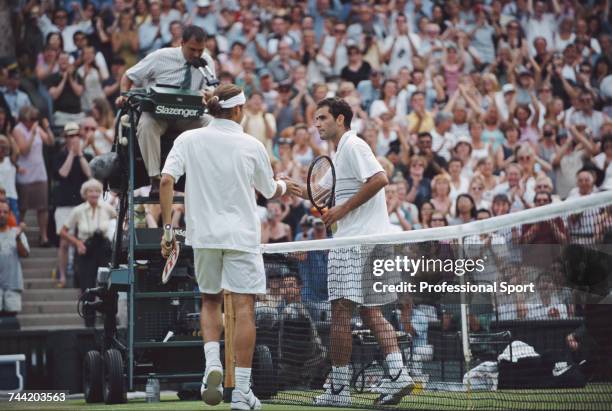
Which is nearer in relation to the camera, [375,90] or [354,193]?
[354,193]

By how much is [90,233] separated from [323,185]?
5984 mm

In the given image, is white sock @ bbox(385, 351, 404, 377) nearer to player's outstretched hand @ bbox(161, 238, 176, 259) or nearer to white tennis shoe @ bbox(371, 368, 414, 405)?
white tennis shoe @ bbox(371, 368, 414, 405)

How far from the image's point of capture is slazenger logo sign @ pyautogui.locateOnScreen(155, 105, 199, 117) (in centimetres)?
938

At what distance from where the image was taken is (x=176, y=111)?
30.9 ft

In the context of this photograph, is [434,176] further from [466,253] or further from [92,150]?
[466,253]

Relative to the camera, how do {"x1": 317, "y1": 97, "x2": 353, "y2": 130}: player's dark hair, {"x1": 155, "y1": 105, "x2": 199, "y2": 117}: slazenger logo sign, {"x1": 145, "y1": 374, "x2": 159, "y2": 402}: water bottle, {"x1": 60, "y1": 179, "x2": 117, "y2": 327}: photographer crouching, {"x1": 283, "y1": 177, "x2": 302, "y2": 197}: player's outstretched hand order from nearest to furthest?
{"x1": 283, "y1": 177, "x2": 302, "y2": 197}: player's outstretched hand → {"x1": 317, "y1": 97, "x2": 353, "y2": 130}: player's dark hair → {"x1": 155, "y1": 105, "x2": 199, "y2": 117}: slazenger logo sign → {"x1": 145, "y1": 374, "x2": 159, "y2": 402}: water bottle → {"x1": 60, "y1": 179, "x2": 117, "y2": 327}: photographer crouching

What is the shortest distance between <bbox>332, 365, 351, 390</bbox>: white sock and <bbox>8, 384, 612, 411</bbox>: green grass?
0.14 m

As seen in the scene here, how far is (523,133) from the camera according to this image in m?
18.0

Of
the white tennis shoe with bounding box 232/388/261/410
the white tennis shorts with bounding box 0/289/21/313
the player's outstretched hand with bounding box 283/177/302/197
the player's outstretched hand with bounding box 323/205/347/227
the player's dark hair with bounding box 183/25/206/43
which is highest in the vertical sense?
the player's dark hair with bounding box 183/25/206/43

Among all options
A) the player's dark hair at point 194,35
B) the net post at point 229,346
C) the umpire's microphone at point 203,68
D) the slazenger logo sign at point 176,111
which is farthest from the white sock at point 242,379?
the player's dark hair at point 194,35

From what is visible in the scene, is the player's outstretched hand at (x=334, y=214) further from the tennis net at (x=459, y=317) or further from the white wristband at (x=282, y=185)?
the white wristband at (x=282, y=185)

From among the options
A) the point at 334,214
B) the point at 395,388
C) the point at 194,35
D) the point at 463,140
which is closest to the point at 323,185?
the point at 334,214

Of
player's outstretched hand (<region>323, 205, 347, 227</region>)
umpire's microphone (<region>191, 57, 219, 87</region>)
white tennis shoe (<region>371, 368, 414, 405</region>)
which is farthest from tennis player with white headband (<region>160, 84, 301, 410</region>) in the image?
umpire's microphone (<region>191, 57, 219, 87</region>)

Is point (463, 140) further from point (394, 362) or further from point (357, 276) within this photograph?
point (394, 362)
